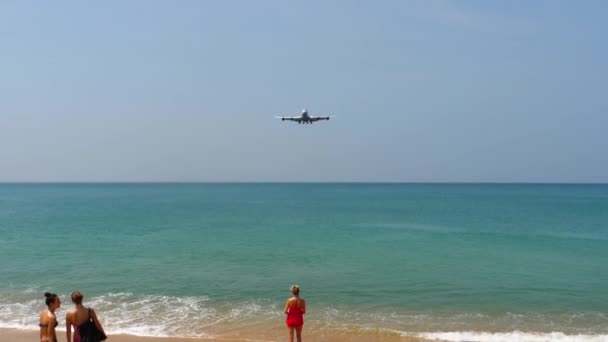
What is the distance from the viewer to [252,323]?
14.4 meters

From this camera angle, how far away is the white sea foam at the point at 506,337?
1296cm

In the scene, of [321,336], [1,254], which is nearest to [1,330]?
[321,336]

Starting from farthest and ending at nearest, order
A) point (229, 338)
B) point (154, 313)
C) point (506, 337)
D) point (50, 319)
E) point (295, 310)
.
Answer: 1. point (154, 313)
2. point (506, 337)
3. point (229, 338)
4. point (295, 310)
5. point (50, 319)

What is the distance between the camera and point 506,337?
518 inches

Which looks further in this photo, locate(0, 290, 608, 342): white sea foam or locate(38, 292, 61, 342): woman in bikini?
locate(0, 290, 608, 342): white sea foam

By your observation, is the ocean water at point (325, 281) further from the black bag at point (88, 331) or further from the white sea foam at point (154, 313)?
the black bag at point (88, 331)

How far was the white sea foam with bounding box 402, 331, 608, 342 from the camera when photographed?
13.0 meters

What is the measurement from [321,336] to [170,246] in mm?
21004

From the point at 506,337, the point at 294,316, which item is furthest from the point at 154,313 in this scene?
the point at 506,337

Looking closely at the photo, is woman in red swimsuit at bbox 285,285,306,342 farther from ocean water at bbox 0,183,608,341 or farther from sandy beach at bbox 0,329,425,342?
ocean water at bbox 0,183,608,341

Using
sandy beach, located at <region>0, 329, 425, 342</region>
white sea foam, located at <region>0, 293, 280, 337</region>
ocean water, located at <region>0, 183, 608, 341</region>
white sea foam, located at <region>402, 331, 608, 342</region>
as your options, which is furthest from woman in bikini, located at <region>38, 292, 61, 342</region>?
white sea foam, located at <region>402, 331, 608, 342</region>

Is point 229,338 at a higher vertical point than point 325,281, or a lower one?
higher

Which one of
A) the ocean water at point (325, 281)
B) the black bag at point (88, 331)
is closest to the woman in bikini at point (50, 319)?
the black bag at point (88, 331)

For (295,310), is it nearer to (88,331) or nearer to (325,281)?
(88,331)
